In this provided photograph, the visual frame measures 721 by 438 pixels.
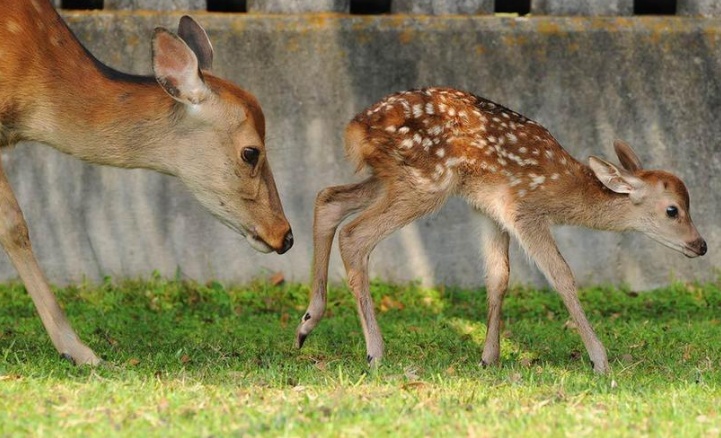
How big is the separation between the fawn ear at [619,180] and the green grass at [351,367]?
2.99ft

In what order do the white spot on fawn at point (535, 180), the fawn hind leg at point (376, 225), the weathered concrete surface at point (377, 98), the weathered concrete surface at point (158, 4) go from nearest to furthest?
the fawn hind leg at point (376, 225) < the white spot on fawn at point (535, 180) < the weathered concrete surface at point (377, 98) < the weathered concrete surface at point (158, 4)

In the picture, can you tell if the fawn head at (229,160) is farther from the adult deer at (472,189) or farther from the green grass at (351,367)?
the adult deer at (472,189)

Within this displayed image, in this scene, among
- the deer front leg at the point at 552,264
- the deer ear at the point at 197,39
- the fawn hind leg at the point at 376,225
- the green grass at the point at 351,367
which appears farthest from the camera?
the fawn hind leg at the point at 376,225

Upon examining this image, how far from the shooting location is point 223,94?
7250 mm

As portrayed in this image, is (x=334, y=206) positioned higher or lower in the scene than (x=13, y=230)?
lower

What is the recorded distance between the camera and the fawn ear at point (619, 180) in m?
8.69

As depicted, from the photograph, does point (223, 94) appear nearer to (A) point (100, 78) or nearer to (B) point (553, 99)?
(A) point (100, 78)

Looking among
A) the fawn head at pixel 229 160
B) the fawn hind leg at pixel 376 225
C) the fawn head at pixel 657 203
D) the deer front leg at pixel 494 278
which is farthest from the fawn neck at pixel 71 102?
the fawn head at pixel 657 203

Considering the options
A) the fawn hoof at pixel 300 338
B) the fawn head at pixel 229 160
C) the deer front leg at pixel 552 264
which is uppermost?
the fawn head at pixel 229 160

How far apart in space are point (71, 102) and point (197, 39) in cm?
87

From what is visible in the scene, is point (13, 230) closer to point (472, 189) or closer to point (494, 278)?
point (472, 189)

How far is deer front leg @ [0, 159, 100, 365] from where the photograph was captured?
713cm

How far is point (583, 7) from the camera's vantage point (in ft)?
34.0

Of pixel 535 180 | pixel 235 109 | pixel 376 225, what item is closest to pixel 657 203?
pixel 535 180
